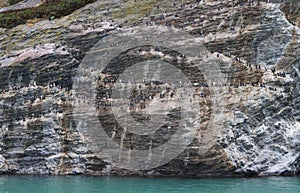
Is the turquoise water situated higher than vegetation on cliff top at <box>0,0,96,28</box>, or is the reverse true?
vegetation on cliff top at <box>0,0,96,28</box>

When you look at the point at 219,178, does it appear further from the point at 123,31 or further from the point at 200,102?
the point at 123,31

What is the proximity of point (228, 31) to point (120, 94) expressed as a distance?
14.3 meters

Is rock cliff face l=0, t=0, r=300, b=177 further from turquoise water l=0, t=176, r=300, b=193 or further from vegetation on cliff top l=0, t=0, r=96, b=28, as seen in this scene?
vegetation on cliff top l=0, t=0, r=96, b=28

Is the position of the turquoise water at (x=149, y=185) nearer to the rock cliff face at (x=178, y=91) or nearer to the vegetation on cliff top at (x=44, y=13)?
the rock cliff face at (x=178, y=91)

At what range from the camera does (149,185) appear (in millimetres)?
39500

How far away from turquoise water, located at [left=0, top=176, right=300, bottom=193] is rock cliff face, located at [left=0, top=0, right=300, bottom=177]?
8.95 feet

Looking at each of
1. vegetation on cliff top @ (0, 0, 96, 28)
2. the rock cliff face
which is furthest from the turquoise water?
vegetation on cliff top @ (0, 0, 96, 28)

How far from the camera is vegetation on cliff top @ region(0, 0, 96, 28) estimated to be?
6744cm

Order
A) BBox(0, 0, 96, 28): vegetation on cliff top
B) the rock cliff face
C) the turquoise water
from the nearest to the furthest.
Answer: the turquoise water < the rock cliff face < BBox(0, 0, 96, 28): vegetation on cliff top

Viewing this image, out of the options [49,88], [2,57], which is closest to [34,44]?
[2,57]

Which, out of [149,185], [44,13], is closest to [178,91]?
[149,185]

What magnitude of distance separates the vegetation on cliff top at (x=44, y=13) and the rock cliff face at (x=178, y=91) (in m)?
5.77

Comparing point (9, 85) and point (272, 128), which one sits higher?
point (9, 85)

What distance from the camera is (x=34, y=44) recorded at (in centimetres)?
6044
